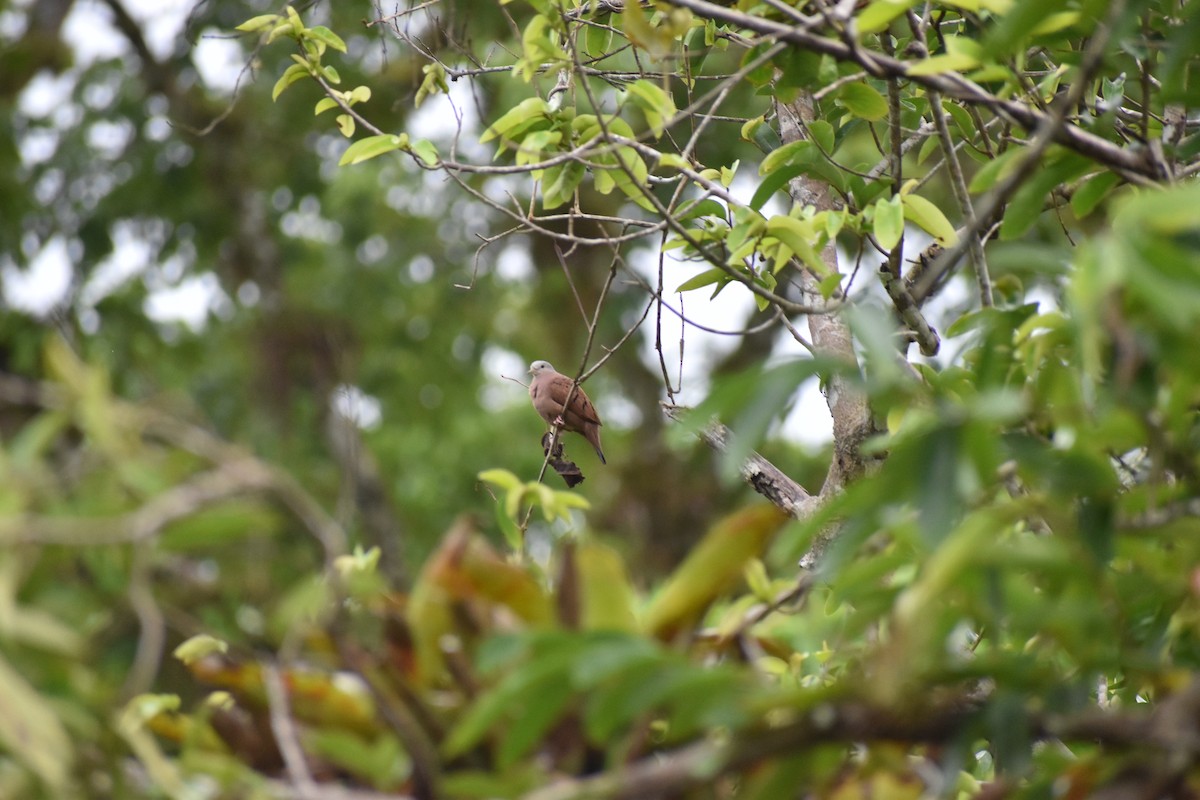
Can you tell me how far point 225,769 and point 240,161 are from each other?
11769mm

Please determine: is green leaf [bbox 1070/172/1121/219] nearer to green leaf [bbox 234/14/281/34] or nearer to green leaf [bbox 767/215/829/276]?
green leaf [bbox 767/215/829/276]

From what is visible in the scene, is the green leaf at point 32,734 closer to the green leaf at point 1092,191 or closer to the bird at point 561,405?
the green leaf at point 1092,191

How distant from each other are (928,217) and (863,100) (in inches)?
10.8

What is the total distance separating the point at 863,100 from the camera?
103 inches

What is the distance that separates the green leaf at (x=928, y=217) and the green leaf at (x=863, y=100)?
18 cm

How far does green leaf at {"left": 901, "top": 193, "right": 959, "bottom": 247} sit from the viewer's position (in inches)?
103

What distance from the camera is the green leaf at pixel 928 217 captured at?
2.61 metres

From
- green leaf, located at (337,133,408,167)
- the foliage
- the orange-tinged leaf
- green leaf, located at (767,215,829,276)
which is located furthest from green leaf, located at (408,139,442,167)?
the orange-tinged leaf

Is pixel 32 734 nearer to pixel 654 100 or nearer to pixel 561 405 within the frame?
pixel 654 100

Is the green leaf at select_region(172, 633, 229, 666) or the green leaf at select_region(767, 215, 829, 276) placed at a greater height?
the green leaf at select_region(767, 215, 829, 276)

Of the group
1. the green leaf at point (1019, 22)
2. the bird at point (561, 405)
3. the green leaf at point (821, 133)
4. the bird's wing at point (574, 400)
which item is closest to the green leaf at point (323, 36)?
the green leaf at point (821, 133)

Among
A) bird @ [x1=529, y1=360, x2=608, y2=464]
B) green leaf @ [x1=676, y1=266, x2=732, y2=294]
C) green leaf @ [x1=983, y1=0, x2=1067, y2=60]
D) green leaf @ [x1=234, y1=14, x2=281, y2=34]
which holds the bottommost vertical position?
bird @ [x1=529, y1=360, x2=608, y2=464]

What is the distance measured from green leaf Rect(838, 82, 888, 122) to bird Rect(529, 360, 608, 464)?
9.84 feet

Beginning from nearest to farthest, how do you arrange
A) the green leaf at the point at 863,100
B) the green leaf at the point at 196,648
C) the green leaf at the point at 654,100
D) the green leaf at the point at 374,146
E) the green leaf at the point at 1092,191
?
1. the green leaf at the point at 196,648
2. the green leaf at the point at 1092,191
3. the green leaf at the point at 654,100
4. the green leaf at the point at 863,100
5. the green leaf at the point at 374,146
